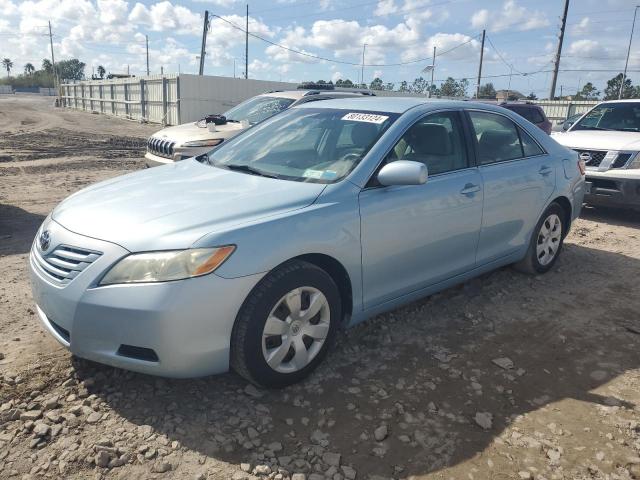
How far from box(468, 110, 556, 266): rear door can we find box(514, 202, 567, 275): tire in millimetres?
167

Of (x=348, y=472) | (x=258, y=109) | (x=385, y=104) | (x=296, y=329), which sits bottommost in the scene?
(x=348, y=472)

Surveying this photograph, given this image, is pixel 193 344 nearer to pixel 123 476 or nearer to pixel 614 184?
pixel 123 476

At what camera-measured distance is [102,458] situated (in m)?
2.45

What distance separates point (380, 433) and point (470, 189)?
2.04 meters

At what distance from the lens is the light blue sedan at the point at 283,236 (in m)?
2.59

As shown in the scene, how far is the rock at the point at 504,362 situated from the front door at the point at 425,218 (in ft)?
2.31

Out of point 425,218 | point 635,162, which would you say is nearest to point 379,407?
point 425,218

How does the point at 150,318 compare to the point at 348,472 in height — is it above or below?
above

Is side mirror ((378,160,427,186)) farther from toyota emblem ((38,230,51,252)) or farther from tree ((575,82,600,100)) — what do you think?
tree ((575,82,600,100))

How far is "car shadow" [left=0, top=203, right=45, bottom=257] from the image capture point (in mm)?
5535

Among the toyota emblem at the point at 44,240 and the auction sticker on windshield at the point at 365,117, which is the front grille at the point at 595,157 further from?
the toyota emblem at the point at 44,240

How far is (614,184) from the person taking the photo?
7363mm

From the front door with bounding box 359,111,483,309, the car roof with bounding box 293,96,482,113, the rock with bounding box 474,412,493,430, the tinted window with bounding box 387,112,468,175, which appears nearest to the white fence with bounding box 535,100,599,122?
the car roof with bounding box 293,96,482,113

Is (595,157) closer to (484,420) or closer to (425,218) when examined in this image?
(425,218)
